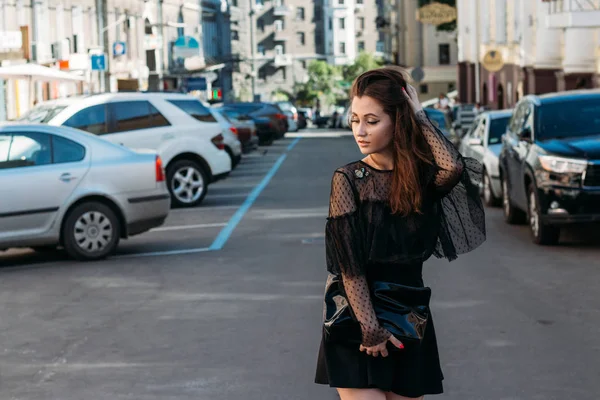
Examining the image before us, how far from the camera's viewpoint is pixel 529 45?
49.9 m

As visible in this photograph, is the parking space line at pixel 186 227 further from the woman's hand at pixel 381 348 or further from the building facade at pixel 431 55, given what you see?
the building facade at pixel 431 55

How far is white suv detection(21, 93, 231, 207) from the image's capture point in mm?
21172

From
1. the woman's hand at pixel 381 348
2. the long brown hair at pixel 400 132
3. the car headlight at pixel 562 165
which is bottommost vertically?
the car headlight at pixel 562 165

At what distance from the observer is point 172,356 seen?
8.87m

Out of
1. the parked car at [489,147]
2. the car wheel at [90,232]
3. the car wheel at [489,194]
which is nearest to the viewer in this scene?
the car wheel at [90,232]

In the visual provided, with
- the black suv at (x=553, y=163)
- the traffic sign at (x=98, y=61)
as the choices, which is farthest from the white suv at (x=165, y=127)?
the traffic sign at (x=98, y=61)

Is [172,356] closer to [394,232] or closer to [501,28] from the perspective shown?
[394,232]

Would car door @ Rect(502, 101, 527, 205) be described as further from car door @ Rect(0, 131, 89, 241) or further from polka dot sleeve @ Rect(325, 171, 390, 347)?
polka dot sleeve @ Rect(325, 171, 390, 347)

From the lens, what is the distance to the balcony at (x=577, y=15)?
32.7 m

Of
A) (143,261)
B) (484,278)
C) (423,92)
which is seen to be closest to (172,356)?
(484,278)

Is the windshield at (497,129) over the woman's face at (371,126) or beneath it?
beneath

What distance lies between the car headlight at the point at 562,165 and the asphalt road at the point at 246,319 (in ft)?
2.68

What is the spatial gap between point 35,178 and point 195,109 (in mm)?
8680

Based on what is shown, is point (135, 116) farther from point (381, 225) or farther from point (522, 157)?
point (381, 225)
